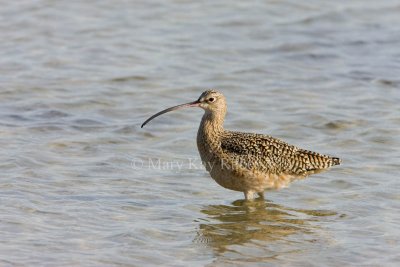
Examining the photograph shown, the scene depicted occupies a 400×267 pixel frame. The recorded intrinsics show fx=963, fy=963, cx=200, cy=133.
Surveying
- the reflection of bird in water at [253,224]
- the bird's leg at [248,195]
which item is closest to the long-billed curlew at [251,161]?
the bird's leg at [248,195]

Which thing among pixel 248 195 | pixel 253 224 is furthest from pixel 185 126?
pixel 253 224

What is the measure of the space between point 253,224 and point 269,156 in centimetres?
74

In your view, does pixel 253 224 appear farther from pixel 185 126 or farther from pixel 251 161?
pixel 185 126

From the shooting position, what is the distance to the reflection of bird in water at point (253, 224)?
7582 mm

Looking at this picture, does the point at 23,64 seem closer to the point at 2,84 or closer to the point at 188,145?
the point at 2,84

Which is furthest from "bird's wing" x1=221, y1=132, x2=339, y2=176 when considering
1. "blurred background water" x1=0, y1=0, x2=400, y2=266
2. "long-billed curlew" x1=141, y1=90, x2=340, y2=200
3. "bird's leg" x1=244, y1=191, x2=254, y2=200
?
"blurred background water" x1=0, y1=0, x2=400, y2=266

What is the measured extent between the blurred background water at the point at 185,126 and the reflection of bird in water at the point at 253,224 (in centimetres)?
2

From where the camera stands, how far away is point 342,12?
52.4 ft

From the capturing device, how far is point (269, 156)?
8539 mm

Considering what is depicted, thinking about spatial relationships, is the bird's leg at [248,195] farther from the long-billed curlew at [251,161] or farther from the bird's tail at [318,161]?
the bird's tail at [318,161]

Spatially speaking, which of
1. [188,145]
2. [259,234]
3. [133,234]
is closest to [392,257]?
[259,234]

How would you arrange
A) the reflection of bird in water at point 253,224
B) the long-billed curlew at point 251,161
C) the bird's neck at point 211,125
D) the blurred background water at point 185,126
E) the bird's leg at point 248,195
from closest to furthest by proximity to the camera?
the blurred background water at point 185,126, the reflection of bird in water at point 253,224, the long-billed curlew at point 251,161, the bird's leg at point 248,195, the bird's neck at point 211,125

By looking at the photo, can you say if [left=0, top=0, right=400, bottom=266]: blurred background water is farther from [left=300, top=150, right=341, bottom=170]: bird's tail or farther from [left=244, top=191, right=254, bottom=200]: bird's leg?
[left=300, top=150, right=341, bottom=170]: bird's tail

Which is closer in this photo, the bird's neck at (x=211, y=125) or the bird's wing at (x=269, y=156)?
the bird's wing at (x=269, y=156)
